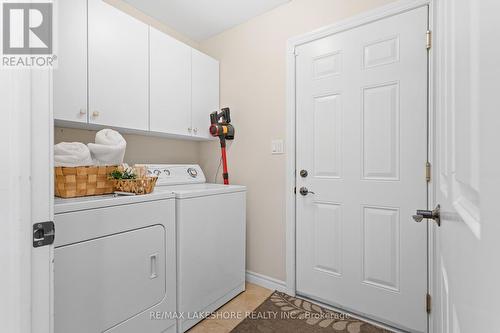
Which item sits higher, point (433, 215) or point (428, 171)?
point (428, 171)

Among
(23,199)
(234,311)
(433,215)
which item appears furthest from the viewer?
(234,311)

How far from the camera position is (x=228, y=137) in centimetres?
245

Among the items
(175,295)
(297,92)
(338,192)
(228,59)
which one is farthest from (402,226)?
(228,59)

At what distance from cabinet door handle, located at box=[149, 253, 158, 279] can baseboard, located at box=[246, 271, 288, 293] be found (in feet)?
3.57

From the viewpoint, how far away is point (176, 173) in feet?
7.59

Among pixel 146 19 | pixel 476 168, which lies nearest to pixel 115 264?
pixel 476 168

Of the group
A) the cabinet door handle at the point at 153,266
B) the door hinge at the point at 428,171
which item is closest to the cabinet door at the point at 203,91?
the cabinet door handle at the point at 153,266

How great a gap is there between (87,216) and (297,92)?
172cm

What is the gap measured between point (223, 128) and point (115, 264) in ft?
4.79

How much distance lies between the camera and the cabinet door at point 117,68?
Answer: 1593 millimetres

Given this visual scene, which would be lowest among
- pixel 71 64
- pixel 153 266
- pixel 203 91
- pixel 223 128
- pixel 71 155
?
pixel 153 266

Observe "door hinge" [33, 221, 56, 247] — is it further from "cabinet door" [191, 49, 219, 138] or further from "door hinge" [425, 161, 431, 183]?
"door hinge" [425, 161, 431, 183]

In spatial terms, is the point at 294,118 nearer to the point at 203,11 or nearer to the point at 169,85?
the point at 169,85

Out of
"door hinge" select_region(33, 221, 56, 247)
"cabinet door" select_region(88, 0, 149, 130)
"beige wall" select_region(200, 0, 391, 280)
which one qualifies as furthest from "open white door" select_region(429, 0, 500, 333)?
"cabinet door" select_region(88, 0, 149, 130)
